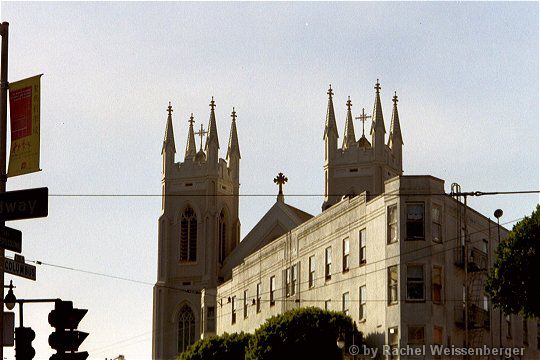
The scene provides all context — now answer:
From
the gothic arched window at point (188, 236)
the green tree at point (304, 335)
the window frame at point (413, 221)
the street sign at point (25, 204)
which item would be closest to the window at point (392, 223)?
the window frame at point (413, 221)

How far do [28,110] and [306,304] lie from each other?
48.8 meters

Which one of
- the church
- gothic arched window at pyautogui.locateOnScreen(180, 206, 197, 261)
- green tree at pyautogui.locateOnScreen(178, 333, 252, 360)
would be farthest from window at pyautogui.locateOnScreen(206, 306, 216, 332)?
gothic arched window at pyautogui.locateOnScreen(180, 206, 197, 261)

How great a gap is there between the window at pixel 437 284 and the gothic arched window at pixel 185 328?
6208 centimetres

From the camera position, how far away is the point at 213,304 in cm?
9900

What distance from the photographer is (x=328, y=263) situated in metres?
67.4

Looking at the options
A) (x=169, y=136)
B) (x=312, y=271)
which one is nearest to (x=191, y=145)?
(x=169, y=136)

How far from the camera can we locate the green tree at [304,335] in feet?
200

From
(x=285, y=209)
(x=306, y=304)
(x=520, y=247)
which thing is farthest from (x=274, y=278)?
(x=285, y=209)

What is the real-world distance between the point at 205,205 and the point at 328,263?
188ft

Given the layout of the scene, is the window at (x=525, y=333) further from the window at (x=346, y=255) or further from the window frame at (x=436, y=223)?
the window frame at (x=436, y=223)

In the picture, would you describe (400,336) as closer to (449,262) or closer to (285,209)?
(449,262)

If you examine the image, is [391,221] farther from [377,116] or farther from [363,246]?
[377,116]

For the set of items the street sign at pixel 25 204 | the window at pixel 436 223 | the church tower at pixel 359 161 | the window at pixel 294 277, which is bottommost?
the street sign at pixel 25 204

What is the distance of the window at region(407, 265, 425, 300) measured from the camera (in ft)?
193
